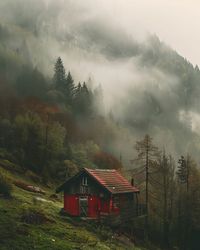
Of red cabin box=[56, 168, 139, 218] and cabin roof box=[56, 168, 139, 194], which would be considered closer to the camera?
red cabin box=[56, 168, 139, 218]

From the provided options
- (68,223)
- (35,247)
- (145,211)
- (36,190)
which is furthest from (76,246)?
(36,190)

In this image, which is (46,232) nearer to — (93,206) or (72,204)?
(93,206)

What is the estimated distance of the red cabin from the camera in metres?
58.1

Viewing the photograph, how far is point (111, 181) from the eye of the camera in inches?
2394

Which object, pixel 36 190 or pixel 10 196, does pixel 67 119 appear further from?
pixel 10 196

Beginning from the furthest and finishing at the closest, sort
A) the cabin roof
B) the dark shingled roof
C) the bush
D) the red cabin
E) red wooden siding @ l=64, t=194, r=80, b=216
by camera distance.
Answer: red wooden siding @ l=64, t=194, r=80, b=216
the dark shingled roof
the cabin roof
the red cabin
the bush

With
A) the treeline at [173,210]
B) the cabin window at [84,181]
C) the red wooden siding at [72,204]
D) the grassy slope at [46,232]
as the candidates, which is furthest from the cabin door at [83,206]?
the treeline at [173,210]

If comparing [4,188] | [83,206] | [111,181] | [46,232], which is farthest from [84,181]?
[46,232]

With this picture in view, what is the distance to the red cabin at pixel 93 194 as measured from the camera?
5809 centimetres

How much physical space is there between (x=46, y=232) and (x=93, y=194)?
681 inches

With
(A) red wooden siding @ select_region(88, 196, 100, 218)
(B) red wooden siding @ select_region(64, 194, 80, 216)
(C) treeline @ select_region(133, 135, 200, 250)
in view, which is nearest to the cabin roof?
(B) red wooden siding @ select_region(64, 194, 80, 216)

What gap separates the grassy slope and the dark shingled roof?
646 cm

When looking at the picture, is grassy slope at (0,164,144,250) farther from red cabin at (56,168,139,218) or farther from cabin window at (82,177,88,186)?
cabin window at (82,177,88,186)

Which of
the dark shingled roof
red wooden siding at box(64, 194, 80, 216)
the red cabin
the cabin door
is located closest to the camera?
the red cabin
